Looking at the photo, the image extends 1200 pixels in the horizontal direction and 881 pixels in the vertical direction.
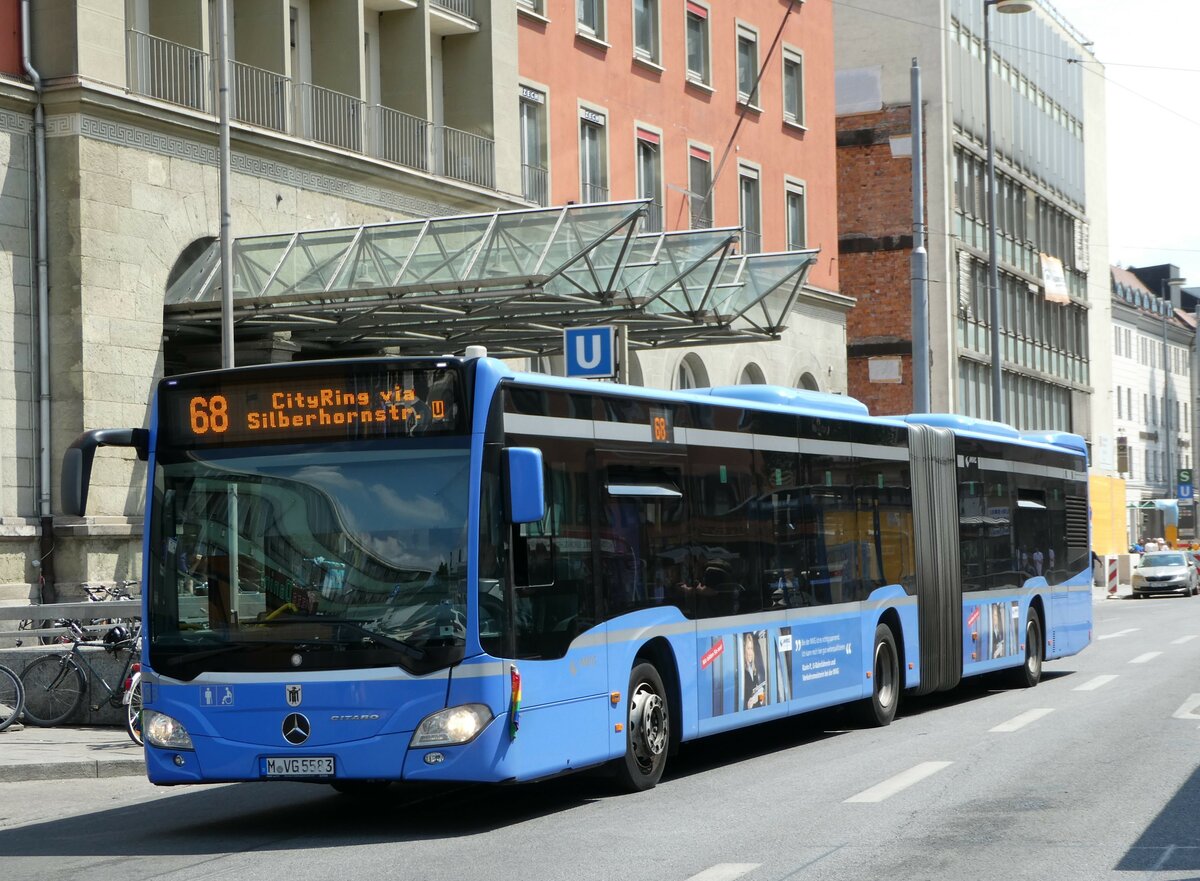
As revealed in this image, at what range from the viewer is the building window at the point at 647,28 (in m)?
36.6

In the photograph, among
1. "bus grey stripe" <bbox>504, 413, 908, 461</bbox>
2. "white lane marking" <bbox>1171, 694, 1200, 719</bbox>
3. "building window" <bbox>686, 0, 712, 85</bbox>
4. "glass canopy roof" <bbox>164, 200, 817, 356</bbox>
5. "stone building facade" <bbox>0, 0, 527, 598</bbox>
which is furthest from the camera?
"building window" <bbox>686, 0, 712, 85</bbox>

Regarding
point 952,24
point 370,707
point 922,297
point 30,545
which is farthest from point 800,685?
point 952,24

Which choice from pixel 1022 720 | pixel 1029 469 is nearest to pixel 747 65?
pixel 1029 469

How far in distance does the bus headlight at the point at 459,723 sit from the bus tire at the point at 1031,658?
39.3 ft

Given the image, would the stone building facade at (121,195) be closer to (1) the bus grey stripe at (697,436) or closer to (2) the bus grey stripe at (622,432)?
(1) the bus grey stripe at (697,436)

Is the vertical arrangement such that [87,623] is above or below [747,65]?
below

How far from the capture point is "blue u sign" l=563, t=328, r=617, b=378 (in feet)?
63.0

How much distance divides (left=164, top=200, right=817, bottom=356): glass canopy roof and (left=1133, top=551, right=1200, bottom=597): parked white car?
3298cm

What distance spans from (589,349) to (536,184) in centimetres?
1383

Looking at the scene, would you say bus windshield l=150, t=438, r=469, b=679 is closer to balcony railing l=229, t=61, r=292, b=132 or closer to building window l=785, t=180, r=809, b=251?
balcony railing l=229, t=61, r=292, b=132

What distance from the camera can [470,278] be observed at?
2267 cm

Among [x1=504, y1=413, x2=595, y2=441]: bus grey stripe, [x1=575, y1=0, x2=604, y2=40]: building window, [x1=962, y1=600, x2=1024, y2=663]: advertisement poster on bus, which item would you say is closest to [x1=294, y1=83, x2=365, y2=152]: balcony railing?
[x1=575, y1=0, x2=604, y2=40]: building window

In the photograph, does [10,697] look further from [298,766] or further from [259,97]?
[259,97]

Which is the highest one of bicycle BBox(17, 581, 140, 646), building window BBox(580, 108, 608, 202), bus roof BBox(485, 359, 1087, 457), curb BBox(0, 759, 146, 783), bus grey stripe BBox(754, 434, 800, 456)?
building window BBox(580, 108, 608, 202)
